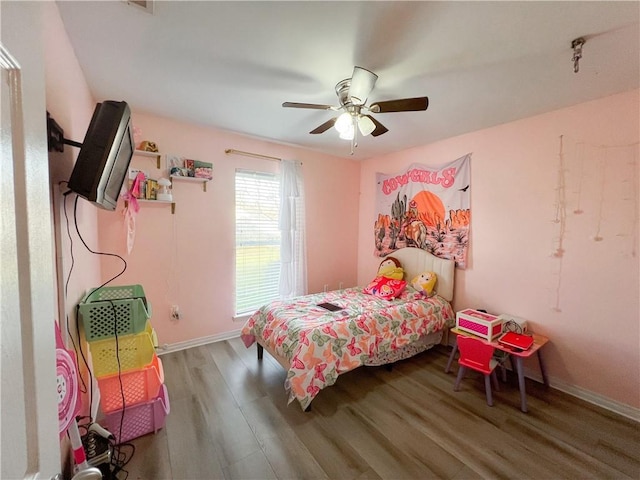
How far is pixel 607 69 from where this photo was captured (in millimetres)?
1739

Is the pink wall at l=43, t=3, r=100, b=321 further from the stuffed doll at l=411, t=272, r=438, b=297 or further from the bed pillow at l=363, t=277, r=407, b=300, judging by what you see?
the stuffed doll at l=411, t=272, r=438, b=297

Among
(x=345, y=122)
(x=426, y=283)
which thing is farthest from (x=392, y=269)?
(x=345, y=122)

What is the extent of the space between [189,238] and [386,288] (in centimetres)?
233

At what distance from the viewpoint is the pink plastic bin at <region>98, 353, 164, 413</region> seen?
1.61m

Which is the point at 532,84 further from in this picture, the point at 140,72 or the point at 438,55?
the point at 140,72

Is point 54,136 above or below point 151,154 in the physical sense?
below

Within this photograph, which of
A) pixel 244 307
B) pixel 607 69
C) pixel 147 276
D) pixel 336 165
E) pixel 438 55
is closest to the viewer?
pixel 438 55

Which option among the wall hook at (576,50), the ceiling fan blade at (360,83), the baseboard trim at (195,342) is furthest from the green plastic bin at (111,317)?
the wall hook at (576,50)

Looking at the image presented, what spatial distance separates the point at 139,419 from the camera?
1.71 metres

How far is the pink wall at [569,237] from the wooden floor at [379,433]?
1.45 feet

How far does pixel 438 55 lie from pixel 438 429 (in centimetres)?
250

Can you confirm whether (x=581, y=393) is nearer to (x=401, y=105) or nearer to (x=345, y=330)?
(x=345, y=330)

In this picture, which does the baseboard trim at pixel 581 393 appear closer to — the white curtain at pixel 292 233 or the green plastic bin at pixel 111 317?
the white curtain at pixel 292 233

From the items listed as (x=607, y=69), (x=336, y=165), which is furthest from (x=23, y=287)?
(x=336, y=165)
